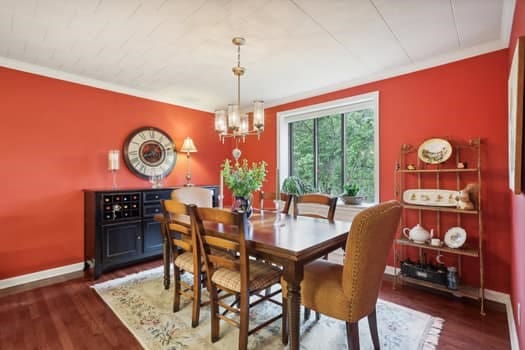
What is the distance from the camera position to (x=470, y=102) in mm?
2574

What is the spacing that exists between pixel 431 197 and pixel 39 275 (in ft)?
14.7

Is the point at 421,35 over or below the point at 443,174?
over

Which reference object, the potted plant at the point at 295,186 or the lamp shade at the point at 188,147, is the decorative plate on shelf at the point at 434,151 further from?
the lamp shade at the point at 188,147

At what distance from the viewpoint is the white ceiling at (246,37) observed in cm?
191

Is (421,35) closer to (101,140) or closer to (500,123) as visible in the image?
(500,123)

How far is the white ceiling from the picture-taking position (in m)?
1.91

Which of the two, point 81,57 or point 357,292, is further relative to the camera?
point 81,57

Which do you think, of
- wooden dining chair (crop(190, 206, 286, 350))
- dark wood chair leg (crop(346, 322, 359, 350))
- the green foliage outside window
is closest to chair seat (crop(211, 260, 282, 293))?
wooden dining chair (crop(190, 206, 286, 350))

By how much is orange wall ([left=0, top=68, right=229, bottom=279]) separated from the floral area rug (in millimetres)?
1156

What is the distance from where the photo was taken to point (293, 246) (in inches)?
62.2

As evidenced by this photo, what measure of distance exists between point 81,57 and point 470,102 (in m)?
4.01

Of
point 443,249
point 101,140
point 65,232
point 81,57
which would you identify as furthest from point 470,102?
point 65,232

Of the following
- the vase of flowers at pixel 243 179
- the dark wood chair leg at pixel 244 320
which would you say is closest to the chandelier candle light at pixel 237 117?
the vase of flowers at pixel 243 179

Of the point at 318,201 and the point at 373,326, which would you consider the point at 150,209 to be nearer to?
the point at 318,201
